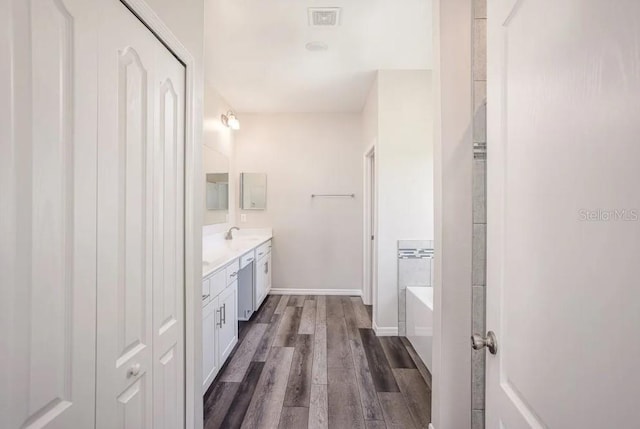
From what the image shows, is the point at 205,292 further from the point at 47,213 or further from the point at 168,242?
the point at 47,213

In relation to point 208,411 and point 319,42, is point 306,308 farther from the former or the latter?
point 319,42

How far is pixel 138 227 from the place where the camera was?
102 centimetres

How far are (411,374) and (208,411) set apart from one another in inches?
59.5

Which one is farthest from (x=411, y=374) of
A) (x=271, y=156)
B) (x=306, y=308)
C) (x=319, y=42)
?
(x=271, y=156)

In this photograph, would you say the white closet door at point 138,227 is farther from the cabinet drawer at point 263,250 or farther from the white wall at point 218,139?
the cabinet drawer at point 263,250

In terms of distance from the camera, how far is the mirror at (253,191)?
4641mm

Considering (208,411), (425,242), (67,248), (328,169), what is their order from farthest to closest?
(328,169)
(425,242)
(208,411)
(67,248)

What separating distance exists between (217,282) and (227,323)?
491mm

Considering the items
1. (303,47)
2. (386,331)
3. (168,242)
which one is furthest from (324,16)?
(386,331)

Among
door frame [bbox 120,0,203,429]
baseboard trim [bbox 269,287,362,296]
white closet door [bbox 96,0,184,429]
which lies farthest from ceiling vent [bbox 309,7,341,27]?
baseboard trim [bbox 269,287,362,296]

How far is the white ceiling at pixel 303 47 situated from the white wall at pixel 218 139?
17 centimetres

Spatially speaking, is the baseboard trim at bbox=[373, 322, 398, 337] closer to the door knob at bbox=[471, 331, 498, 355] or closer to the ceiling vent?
the door knob at bbox=[471, 331, 498, 355]

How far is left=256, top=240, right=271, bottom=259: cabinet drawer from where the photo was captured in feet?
12.5

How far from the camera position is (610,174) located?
0.49 m
